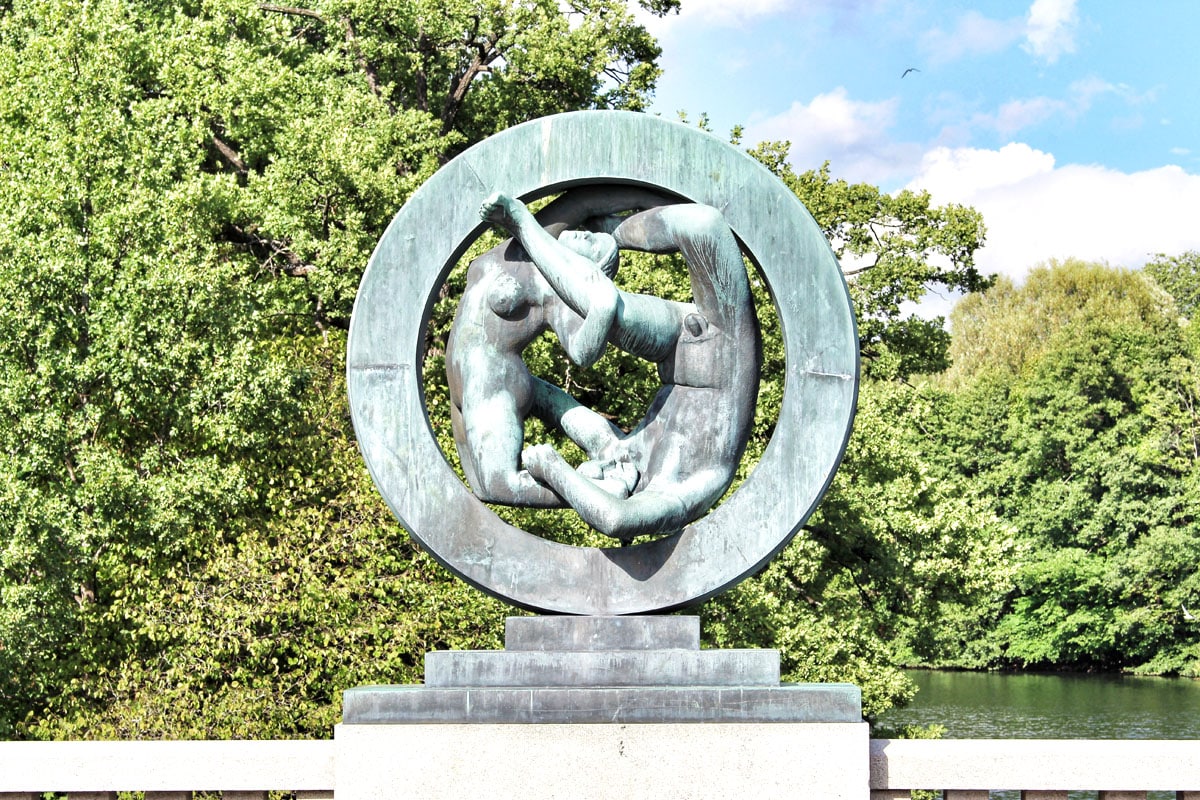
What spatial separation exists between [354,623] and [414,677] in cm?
89

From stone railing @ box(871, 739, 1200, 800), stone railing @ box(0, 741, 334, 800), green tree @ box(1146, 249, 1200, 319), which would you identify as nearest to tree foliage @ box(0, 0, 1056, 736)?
stone railing @ box(0, 741, 334, 800)

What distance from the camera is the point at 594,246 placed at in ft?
22.2

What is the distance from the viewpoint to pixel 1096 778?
5.98 m

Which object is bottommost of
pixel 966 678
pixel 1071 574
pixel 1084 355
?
pixel 966 678

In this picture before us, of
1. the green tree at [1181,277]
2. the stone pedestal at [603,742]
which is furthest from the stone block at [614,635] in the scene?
the green tree at [1181,277]

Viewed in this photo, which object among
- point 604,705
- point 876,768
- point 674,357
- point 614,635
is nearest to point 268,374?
point 674,357

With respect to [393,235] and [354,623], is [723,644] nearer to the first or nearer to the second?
[354,623]

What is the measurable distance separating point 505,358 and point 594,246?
0.67 m

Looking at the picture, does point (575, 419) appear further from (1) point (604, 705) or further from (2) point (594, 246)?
(1) point (604, 705)

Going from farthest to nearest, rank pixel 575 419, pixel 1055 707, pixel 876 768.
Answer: pixel 1055 707 < pixel 575 419 < pixel 876 768

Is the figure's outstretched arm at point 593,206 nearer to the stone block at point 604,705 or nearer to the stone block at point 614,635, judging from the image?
the stone block at point 614,635

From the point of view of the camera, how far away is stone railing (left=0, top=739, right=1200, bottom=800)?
5.96 meters

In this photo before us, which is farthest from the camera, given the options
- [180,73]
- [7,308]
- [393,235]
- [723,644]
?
[180,73]

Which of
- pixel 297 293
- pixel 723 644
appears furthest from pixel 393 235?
pixel 297 293
